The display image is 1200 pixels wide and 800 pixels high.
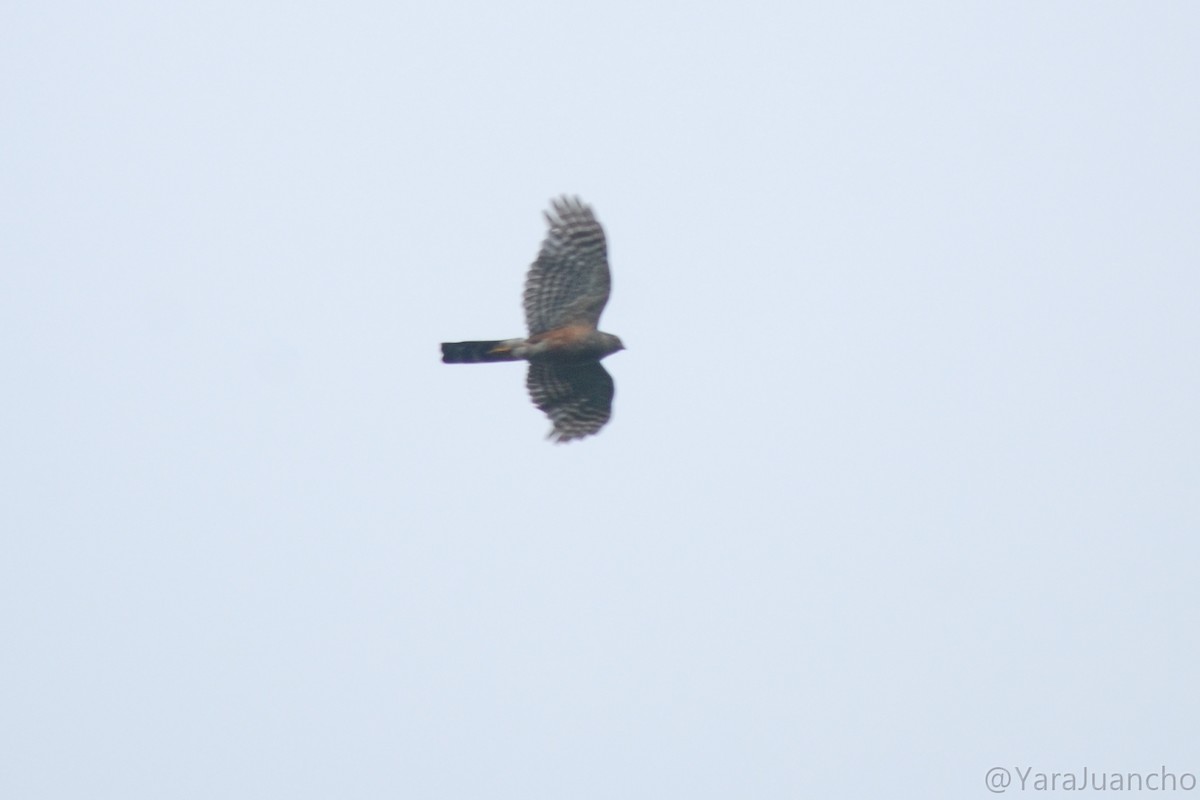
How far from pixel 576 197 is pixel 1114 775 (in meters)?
11.4

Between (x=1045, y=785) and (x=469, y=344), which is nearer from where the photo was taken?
(x=469, y=344)

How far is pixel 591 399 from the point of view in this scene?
3338 cm

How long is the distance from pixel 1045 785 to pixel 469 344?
10.6 metres

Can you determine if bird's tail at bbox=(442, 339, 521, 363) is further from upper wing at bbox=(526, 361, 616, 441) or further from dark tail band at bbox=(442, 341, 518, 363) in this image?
upper wing at bbox=(526, 361, 616, 441)

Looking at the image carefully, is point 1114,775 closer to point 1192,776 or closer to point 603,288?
point 1192,776

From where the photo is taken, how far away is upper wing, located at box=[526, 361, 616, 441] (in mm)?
33219

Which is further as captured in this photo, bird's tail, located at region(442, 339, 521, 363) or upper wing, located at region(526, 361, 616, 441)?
upper wing, located at region(526, 361, 616, 441)

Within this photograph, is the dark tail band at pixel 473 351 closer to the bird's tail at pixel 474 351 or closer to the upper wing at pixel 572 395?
the bird's tail at pixel 474 351

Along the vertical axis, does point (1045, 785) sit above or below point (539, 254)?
below

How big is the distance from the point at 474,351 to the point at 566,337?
1151mm

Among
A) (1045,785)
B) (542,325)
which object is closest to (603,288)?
(542,325)

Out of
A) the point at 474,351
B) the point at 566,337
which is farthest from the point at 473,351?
the point at 566,337

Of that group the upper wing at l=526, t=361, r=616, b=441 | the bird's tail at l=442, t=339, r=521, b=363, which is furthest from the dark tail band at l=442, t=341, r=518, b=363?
the upper wing at l=526, t=361, r=616, b=441

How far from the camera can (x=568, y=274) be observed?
32875 millimetres
